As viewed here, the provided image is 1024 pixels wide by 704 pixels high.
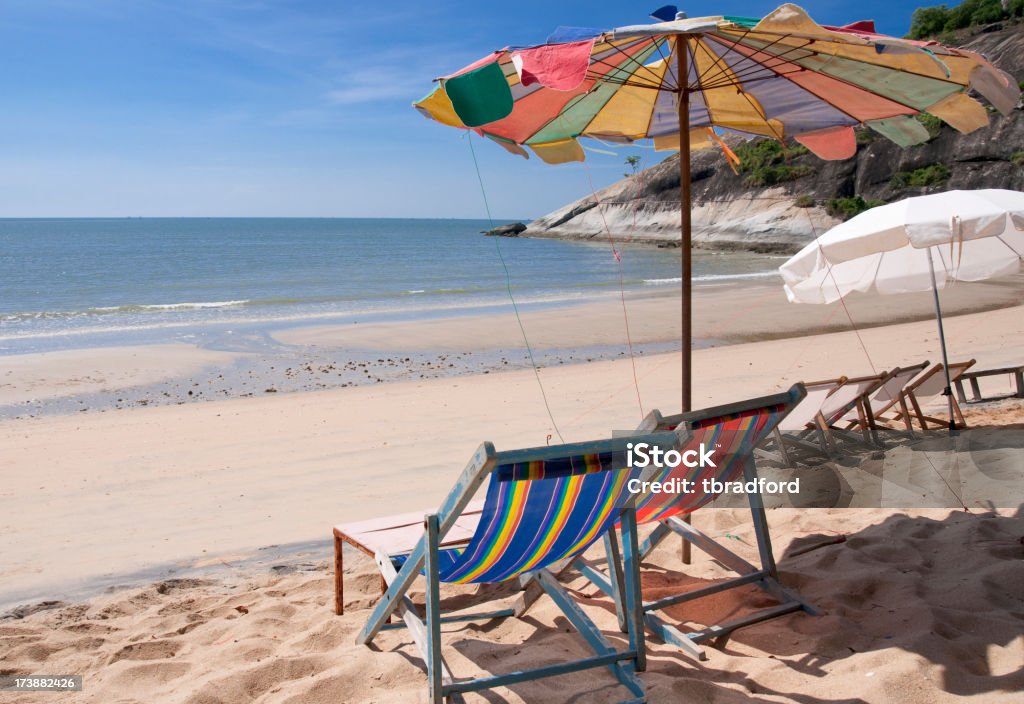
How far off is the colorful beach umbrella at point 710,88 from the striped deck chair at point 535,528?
4.05 ft

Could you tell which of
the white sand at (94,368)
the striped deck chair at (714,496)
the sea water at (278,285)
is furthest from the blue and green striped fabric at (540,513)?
the white sand at (94,368)

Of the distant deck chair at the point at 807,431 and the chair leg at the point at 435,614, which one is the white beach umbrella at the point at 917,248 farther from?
the chair leg at the point at 435,614

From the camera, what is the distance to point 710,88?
3.85 metres

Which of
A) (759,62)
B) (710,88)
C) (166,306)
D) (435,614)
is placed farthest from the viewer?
(166,306)

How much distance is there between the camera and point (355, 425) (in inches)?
300

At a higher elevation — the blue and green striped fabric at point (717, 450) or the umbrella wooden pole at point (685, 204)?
the umbrella wooden pole at point (685, 204)

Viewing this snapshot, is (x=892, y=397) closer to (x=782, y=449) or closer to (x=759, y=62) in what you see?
(x=782, y=449)

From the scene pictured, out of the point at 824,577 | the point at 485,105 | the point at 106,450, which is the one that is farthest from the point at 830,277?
the point at 106,450

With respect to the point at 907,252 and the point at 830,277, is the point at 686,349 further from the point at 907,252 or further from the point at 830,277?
the point at 907,252

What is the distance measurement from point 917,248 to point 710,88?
2069mm

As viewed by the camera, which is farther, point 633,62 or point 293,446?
point 293,446

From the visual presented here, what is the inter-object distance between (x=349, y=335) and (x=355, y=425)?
7.84 meters

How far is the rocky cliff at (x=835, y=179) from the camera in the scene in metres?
37.0

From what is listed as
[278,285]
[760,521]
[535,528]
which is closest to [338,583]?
[535,528]
